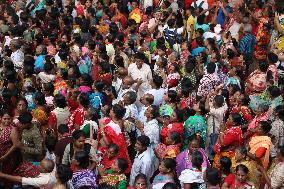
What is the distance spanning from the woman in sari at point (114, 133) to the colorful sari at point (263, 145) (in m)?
1.63

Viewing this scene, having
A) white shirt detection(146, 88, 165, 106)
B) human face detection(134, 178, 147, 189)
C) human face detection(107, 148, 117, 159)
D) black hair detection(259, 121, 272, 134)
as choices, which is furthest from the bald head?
white shirt detection(146, 88, 165, 106)

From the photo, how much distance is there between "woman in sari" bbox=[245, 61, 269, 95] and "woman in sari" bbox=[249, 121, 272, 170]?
1879mm

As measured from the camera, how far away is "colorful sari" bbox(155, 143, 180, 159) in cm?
719

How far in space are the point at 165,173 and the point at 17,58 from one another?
496cm

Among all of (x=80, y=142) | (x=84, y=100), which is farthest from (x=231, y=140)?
(x=84, y=100)

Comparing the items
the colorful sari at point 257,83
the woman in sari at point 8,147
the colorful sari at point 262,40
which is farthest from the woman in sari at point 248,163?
the colorful sari at point 262,40

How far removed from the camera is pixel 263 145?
7.11m

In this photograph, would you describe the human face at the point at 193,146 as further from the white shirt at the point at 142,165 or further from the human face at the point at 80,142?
the human face at the point at 80,142

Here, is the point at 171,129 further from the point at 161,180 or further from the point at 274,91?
the point at 274,91

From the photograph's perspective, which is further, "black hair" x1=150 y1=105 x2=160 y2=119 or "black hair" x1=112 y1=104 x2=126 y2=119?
"black hair" x1=150 y1=105 x2=160 y2=119

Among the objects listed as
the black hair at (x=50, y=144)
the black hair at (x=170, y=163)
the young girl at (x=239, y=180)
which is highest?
the black hair at (x=50, y=144)

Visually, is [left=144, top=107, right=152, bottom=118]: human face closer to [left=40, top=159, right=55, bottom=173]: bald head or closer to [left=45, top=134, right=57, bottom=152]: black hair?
[left=45, top=134, right=57, bottom=152]: black hair

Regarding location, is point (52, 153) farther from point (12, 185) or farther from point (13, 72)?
point (13, 72)

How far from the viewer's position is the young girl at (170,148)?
23.6 ft
